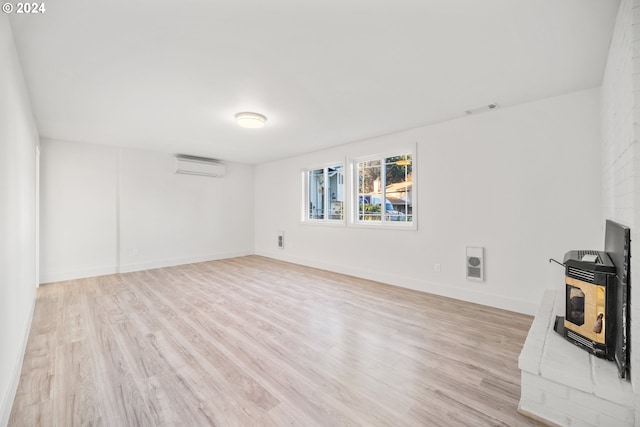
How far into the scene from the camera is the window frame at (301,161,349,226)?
506 centimetres

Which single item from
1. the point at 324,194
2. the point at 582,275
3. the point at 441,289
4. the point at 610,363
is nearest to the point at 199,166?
the point at 324,194

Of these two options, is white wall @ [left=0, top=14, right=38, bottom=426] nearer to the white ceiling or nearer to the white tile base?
the white ceiling

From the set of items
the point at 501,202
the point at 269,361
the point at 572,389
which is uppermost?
the point at 501,202

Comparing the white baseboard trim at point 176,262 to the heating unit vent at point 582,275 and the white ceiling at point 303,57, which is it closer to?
the white ceiling at point 303,57

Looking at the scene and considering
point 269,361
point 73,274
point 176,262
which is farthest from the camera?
point 176,262

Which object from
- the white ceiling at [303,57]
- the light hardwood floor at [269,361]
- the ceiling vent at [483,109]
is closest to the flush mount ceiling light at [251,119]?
the white ceiling at [303,57]

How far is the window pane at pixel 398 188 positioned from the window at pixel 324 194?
1007 millimetres

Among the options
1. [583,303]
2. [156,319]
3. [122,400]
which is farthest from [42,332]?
[583,303]

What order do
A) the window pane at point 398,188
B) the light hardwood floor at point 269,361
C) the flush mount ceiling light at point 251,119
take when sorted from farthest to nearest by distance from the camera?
1. the window pane at point 398,188
2. the flush mount ceiling light at point 251,119
3. the light hardwood floor at point 269,361

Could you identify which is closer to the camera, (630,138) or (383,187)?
(630,138)

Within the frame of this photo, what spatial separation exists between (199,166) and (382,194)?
13.7ft

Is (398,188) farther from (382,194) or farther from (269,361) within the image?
(269,361)

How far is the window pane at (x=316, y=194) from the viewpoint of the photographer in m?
5.81

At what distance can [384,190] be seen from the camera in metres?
4.57
